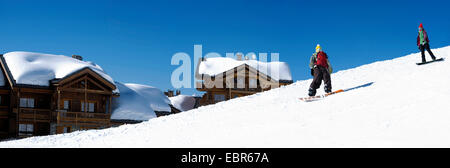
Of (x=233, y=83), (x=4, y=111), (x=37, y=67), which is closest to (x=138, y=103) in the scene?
(x=233, y=83)

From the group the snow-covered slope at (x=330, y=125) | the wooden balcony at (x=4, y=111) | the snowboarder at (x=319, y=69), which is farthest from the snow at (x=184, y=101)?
the snow-covered slope at (x=330, y=125)

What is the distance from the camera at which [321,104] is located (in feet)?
34.1

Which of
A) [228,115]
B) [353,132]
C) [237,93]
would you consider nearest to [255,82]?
[237,93]

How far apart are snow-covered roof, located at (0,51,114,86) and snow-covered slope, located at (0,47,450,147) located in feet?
79.3

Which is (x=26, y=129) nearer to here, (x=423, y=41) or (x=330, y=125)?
(x=423, y=41)

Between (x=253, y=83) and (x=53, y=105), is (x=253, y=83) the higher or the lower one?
the higher one

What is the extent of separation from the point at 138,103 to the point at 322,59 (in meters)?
30.7

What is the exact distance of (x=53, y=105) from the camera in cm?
3506

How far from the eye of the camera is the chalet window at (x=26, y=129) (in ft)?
114

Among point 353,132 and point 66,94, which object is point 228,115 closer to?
point 353,132

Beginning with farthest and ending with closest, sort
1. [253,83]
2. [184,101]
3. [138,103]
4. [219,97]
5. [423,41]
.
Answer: [184,101]
[253,83]
[219,97]
[138,103]
[423,41]

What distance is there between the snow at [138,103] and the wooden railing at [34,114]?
5.53 m

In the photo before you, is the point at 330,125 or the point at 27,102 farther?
the point at 27,102
